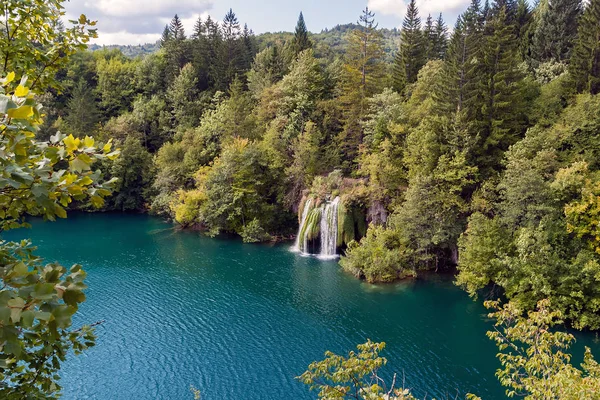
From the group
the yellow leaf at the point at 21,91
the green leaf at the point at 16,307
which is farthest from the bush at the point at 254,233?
the green leaf at the point at 16,307

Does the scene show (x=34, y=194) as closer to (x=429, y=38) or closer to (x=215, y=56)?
(x=429, y=38)

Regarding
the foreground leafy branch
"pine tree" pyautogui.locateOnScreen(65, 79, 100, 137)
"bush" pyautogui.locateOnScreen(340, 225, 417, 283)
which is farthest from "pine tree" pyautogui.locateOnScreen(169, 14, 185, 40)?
the foreground leafy branch

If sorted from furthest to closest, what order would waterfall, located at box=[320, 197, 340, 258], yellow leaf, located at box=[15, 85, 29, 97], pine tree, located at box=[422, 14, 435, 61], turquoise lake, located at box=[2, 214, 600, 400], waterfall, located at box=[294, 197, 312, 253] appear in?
pine tree, located at box=[422, 14, 435, 61] → waterfall, located at box=[294, 197, 312, 253] → waterfall, located at box=[320, 197, 340, 258] → turquoise lake, located at box=[2, 214, 600, 400] → yellow leaf, located at box=[15, 85, 29, 97]

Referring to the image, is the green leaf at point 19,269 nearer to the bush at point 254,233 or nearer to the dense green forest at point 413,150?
the dense green forest at point 413,150

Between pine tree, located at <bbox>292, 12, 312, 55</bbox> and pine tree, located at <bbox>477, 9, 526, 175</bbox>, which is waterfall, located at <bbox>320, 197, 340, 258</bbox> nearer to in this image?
pine tree, located at <bbox>477, 9, 526, 175</bbox>

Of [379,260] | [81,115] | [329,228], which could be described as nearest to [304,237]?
[329,228]

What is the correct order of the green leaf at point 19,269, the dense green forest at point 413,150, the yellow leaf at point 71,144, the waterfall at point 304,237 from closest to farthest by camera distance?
the green leaf at point 19,269
the yellow leaf at point 71,144
the dense green forest at point 413,150
the waterfall at point 304,237
